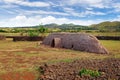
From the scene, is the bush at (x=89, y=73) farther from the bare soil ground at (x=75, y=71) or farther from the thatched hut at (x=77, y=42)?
the thatched hut at (x=77, y=42)

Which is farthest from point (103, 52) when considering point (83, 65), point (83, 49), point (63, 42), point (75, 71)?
point (75, 71)

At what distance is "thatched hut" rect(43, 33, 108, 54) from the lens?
104 ft

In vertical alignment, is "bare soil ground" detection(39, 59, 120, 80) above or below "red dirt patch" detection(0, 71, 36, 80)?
above

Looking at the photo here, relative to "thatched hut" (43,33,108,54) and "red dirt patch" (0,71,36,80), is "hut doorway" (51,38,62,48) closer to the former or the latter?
"thatched hut" (43,33,108,54)

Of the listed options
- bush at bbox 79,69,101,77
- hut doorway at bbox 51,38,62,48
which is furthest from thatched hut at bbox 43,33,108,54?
bush at bbox 79,69,101,77

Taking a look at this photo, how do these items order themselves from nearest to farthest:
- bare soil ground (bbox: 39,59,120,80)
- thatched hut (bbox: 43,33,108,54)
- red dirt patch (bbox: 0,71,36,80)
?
bare soil ground (bbox: 39,59,120,80) → red dirt patch (bbox: 0,71,36,80) → thatched hut (bbox: 43,33,108,54)

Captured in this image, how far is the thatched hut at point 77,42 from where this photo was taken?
31844 millimetres

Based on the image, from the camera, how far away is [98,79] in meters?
15.8

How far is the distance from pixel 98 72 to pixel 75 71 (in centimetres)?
158

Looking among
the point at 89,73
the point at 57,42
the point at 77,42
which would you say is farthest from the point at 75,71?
the point at 57,42

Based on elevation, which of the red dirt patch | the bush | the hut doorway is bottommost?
the red dirt patch

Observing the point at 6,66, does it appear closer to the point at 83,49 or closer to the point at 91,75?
the point at 91,75

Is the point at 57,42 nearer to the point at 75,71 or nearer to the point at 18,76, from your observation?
the point at 75,71

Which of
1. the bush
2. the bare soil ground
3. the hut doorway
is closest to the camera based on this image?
the bare soil ground
